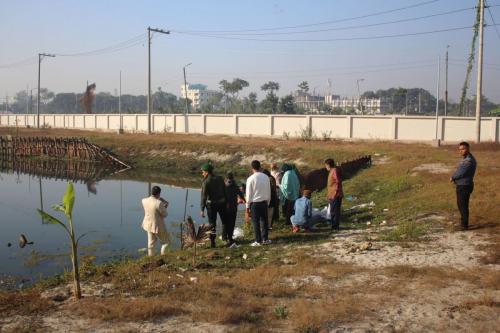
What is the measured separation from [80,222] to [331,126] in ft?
88.4

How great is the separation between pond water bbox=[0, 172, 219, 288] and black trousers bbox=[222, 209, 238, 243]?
233cm

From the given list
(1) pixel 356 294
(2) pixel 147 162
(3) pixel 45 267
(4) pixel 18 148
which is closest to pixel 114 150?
(2) pixel 147 162

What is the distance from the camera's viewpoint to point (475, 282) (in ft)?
22.1

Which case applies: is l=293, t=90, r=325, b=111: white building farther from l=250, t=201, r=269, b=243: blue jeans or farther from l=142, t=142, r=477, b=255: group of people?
l=250, t=201, r=269, b=243: blue jeans

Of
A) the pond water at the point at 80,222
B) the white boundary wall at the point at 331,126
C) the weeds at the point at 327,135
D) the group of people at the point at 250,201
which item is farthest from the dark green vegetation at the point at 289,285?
the weeds at the point at 327,135

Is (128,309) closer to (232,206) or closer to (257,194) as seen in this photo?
(257,194)

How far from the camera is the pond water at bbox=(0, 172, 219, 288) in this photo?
427 inches

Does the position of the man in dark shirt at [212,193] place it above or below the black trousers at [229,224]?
above

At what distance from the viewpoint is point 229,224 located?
9.77 meters

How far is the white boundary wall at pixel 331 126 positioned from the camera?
3381 centimetres

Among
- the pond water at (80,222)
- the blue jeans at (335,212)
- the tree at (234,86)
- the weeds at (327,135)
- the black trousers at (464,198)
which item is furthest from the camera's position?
the tree at (234,86)

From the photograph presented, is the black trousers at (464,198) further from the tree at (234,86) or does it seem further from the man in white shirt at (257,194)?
the tree at (234,86)

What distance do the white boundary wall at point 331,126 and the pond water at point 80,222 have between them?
716 inches

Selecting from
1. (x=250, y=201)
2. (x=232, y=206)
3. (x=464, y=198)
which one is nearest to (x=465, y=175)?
(x=464, y=198)
